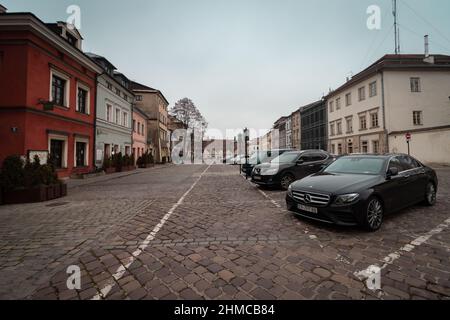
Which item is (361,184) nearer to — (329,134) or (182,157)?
(329,134)

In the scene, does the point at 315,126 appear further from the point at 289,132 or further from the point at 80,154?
the point at 80,154

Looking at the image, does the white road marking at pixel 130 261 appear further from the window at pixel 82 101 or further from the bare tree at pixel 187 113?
the bare tree at pixel 187 113

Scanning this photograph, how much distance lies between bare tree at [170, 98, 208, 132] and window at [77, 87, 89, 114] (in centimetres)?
3084

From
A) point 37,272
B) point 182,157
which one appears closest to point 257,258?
point 37,272

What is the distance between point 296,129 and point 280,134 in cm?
1897

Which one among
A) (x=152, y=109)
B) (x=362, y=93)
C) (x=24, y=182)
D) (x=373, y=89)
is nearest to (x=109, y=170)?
(x=24, y=182)

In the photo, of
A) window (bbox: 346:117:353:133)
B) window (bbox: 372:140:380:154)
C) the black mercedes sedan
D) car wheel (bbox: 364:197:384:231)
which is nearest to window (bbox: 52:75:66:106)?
Result: the black mercedes sedan

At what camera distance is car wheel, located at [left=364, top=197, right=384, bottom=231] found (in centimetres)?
418

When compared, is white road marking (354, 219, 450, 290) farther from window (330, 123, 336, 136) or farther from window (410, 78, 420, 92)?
window (330, 123, 336, 136)

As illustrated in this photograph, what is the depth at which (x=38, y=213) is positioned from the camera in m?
6.21

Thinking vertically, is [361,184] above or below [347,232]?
above
